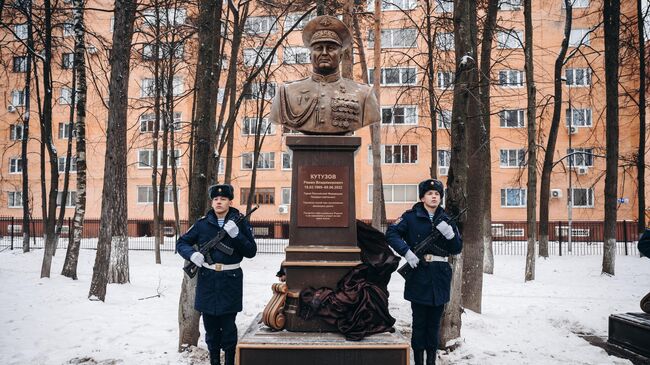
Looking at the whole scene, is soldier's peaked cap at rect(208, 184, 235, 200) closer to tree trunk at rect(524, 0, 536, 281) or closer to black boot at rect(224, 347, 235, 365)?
black boot at rect(224, 347, 235, 365)

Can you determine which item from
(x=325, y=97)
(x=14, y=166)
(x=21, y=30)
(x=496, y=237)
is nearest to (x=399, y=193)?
(x=496, y=237)

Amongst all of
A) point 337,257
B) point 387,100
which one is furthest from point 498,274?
point 387,100

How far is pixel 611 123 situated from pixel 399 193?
1537 cm

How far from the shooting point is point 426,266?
16.2 feet

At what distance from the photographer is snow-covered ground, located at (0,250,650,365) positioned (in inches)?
231

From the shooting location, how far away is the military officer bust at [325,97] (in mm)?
5766

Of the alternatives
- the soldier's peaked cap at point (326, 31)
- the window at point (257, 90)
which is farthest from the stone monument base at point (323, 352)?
the window at point (257, 90)

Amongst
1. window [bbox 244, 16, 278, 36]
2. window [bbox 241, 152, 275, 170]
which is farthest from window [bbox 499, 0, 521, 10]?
window [bbox 241, 152, 275, 170]

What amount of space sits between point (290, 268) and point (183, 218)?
81.5 ft

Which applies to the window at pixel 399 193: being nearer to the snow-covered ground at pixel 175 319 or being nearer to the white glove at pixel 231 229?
the snow-covered ground at pixel 175 319

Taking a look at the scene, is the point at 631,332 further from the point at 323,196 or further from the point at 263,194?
the point at 263,194

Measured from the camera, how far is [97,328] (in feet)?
22.2

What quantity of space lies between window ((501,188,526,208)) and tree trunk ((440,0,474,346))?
21735mm

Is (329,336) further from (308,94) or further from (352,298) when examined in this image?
(308,94)
